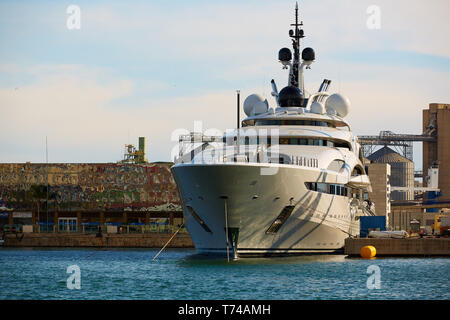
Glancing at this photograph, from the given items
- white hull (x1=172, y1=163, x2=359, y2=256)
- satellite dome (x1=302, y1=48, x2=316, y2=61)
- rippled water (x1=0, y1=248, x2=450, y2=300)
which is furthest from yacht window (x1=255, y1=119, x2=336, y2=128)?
satellite dome (x1=302, y1=48, x2=316, y2=61)

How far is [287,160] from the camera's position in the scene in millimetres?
51406

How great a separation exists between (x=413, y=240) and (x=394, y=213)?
4765 centimetres

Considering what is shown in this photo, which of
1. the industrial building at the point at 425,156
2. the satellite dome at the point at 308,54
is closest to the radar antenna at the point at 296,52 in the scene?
the satellite dome at the point at 308,54

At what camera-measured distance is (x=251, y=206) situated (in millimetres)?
47156

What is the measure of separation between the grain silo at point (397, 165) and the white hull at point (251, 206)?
8086 centimetres

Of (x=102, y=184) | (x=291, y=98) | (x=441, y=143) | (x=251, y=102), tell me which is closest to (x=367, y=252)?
(x=291, y=98)

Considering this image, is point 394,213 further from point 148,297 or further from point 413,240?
point 148,297

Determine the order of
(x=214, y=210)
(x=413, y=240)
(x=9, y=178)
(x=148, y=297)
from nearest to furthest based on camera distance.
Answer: (x=148, y=297) → (x=214, y=210) → (x=413, y=240) → (x=9, y=178)

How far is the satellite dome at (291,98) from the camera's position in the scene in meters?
61.6

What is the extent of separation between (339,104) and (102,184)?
122ft

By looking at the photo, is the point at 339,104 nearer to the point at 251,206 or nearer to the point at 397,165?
the point at 251,206

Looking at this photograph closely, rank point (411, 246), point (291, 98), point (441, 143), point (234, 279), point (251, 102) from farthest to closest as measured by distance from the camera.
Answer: point (441, 143), point (251, 102), point (291, 98), point (411, 246), point (234, 279)

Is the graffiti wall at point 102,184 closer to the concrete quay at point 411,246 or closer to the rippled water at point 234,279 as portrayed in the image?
the rippled water at point 234,279
